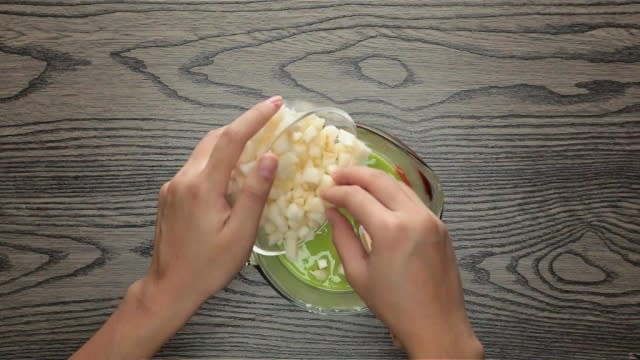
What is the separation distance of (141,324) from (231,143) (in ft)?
0.86

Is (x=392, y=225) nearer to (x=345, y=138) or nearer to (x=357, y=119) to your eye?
(x=345, y=138)

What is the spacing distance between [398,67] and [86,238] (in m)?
0.52

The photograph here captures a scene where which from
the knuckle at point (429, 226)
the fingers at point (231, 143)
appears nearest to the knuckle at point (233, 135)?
the fingers at point (231, 143)

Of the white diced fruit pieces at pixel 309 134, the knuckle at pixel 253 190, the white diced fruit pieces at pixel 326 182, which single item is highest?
the white diced fruit pieces at pixel 309 134

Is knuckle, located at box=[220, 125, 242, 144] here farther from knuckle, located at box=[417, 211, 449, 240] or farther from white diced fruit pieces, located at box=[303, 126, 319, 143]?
knuckle, located at box=[417, 211, 449, 240]

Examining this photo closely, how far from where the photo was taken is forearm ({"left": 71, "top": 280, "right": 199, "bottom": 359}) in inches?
29.2

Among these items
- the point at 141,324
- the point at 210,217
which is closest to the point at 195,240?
the point at 210,217

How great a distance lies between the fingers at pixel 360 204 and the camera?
0.64 m

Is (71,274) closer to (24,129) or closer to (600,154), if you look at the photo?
(24,129)

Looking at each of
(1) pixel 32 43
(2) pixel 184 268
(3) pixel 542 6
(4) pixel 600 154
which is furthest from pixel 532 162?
(1) pixel 32 43

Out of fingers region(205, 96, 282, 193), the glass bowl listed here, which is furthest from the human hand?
the glass bowl

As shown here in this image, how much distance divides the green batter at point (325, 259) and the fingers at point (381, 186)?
14 centimetres

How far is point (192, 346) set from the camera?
0.90 meters

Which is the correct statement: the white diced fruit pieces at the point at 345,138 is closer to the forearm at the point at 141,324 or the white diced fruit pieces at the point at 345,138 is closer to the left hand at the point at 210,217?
the left hand at the point at 210,217
